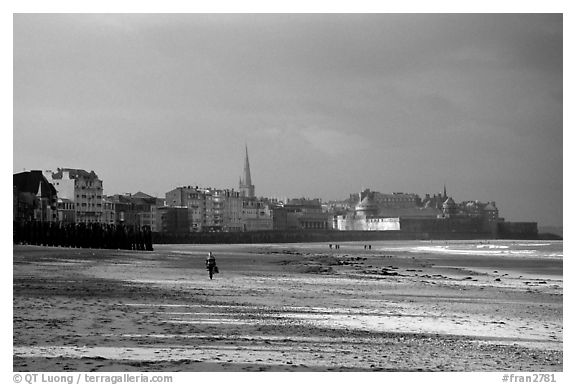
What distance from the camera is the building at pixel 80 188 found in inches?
349

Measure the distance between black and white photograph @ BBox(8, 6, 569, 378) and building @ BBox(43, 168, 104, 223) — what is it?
0.11 feet

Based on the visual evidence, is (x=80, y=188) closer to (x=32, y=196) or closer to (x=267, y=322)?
(x=32, y=196)

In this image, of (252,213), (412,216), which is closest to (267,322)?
(252,213)

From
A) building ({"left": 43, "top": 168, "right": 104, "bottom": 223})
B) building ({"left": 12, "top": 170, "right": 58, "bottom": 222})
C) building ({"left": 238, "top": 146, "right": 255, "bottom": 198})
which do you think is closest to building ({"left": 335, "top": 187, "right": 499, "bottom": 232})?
building ({"left": 238, "top": 146, "right": 255, "bottom": 198})

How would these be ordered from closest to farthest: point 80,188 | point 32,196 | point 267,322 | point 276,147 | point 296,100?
point 267,322, point 32,196, point 296,100, point 80,188, point 276,147

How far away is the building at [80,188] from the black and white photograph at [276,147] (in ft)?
0.11

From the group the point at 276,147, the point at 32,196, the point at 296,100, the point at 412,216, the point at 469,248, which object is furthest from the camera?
the point at 469,248

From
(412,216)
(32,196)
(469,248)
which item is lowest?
(469,248)

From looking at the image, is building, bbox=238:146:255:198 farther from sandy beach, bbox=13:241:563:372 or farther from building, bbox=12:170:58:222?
building, bbox=12:170:58:222

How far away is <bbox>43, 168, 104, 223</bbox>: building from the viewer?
8859 mm

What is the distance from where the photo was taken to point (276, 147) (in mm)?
9578

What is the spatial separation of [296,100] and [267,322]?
317 centimetres

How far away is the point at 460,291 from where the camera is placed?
10.4m

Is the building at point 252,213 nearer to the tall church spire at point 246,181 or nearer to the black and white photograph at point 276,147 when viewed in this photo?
the tall church spire at point 246,181
